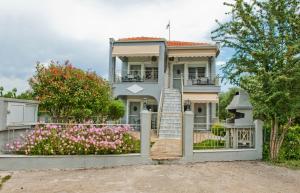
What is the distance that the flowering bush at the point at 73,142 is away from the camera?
37.3 ft

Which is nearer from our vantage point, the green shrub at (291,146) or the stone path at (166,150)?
the stone path at (166,150)

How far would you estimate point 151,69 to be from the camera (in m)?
28.2

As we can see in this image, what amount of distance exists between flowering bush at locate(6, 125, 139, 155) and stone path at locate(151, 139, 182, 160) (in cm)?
108

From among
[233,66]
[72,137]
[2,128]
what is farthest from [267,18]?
[2,128]

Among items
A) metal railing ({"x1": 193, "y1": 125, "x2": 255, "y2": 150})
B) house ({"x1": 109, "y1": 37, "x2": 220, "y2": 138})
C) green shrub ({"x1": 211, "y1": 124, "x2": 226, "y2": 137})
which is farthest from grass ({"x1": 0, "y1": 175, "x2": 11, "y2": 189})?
house ({"x1": 109, "y1": 37, "x2": 220, "y2": 138})

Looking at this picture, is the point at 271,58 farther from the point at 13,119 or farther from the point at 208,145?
the point at 13,119

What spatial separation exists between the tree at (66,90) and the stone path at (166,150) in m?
4.71

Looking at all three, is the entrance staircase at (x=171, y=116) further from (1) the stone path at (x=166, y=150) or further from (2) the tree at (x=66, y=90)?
(2) the tree at (x=66, y=90)

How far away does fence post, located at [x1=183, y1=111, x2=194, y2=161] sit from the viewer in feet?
39.5

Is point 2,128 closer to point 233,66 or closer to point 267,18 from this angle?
point 233,66

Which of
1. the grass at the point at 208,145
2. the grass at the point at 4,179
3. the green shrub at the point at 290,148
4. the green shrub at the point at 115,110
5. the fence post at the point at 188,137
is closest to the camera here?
the grass at the point at 4,179

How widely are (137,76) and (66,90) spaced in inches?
442

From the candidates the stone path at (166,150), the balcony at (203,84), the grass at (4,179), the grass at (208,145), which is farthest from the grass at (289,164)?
the balcony at (203,84)

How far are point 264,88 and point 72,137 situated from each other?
336 inches
